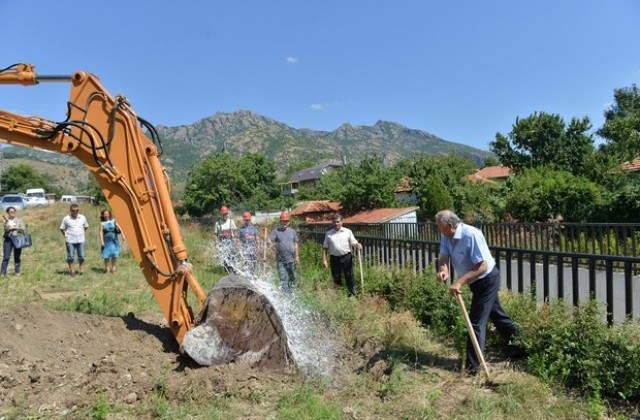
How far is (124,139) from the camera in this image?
567cm

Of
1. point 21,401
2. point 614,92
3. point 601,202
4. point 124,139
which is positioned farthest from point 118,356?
point 614,92

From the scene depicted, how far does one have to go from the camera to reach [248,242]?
10.7 meters

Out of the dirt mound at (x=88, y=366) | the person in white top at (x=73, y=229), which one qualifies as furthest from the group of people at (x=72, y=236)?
Result: the dirt mound at (x=88, y=366)

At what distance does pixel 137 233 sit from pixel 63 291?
5.39m

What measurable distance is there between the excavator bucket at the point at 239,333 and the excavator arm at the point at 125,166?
0.36 m

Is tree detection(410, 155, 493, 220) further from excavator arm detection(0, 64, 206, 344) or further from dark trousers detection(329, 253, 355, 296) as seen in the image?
excavator arm detection(0, 64, 206, 344)

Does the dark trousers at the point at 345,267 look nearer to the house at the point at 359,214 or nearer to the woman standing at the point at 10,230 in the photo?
the woman standing at the point at 10,230

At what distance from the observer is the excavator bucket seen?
505 cm

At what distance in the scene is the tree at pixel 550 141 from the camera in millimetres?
39688

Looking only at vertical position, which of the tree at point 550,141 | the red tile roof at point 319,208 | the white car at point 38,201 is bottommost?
the red tile roof at point 319,208

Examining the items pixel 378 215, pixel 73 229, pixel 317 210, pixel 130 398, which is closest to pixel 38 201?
pixel 317 210

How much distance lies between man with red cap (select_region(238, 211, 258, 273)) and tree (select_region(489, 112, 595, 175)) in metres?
33.5

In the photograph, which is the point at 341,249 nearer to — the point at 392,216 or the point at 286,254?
the point at 286,254

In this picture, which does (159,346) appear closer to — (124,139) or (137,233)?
(137,233)
